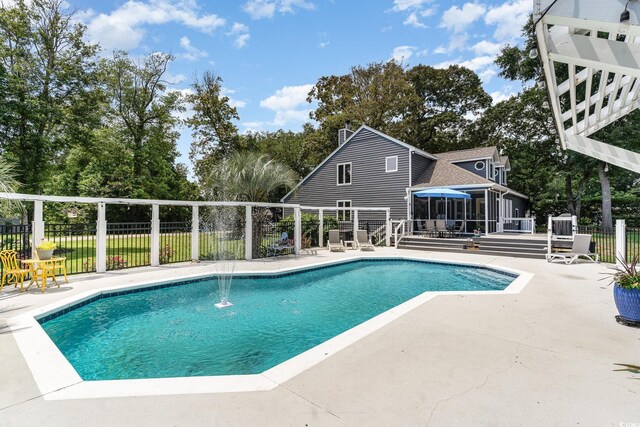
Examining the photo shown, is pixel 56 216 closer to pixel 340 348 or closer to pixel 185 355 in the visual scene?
pixel 185 355

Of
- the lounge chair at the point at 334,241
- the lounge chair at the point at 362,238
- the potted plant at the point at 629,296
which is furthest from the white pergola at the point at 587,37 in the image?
the lounge chair at the point at 362,238

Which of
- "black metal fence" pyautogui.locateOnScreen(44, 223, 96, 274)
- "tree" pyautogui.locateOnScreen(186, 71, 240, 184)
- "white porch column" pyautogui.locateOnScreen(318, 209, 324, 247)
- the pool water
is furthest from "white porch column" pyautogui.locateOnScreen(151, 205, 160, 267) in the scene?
"tree" pyautogui.locateOnScreen(186, 71, 240, 184)

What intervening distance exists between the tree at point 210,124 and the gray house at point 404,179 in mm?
8197

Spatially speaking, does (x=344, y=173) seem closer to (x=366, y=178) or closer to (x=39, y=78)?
(x=366, y=178)

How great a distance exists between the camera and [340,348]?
3871mm

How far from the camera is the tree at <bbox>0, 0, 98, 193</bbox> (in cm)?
1225

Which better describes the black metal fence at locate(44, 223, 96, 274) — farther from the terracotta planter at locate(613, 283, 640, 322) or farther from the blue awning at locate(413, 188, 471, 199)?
the blue awning at locate(413, 188, 471, 199)

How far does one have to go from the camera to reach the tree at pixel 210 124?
2333 cm

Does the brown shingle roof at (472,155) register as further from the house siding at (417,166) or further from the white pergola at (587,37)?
the white pergola at (587,37)

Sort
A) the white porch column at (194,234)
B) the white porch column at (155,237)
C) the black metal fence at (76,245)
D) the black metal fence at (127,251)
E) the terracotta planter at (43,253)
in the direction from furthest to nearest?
the white porch column at (194,234) → the white porch column at (155,237) → the black metal fence at (127,251) → the black metal fence at (76,245) → the terracotta planter at (43,253)

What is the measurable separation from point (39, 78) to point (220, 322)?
1531 cm

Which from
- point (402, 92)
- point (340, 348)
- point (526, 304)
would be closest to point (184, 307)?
point (340, 348)

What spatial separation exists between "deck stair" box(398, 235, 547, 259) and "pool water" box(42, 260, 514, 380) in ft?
14.1

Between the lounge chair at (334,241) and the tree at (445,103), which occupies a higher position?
the tree at (445,103)
